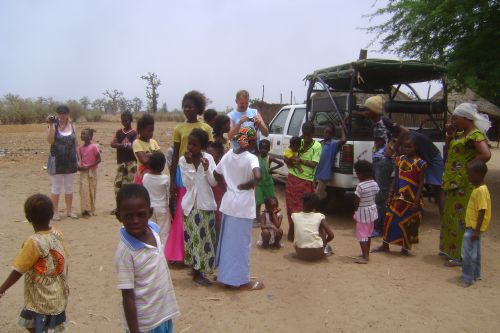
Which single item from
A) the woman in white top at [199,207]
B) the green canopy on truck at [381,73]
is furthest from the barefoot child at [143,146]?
the green canopy on truck at [381,73]

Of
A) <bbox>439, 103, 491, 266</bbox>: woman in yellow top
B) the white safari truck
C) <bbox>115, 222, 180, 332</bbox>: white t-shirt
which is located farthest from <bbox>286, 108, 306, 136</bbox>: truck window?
<bbox>115, 222, 180, 332</bbox>: white t-shirt

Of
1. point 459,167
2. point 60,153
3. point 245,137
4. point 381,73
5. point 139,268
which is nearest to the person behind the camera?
point 139,268

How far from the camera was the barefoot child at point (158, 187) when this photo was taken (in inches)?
167

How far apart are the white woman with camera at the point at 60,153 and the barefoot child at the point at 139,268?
4734mm

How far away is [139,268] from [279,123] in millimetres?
6916

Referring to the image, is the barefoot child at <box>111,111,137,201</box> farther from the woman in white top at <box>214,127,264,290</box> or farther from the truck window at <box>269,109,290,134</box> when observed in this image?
the truck window at <box>269,109,290,134</box>

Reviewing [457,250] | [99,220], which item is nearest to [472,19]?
[457,250]

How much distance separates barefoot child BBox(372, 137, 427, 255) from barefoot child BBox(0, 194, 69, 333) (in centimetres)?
386

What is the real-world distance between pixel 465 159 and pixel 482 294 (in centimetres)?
142

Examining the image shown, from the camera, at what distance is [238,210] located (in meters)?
3.93

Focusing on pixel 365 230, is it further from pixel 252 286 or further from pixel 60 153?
pixel 60 153

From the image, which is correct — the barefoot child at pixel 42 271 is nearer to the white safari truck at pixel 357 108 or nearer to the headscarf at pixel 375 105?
the headscarf at pixel 375 105

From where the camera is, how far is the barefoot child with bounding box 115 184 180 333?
2.09m

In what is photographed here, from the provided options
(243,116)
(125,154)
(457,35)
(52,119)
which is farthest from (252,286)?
(457,35)
